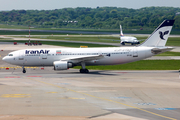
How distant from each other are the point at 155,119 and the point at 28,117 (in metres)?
8.91

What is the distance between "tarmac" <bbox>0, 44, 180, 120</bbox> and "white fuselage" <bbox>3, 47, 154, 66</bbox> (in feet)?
29.1

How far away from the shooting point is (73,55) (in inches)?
1829

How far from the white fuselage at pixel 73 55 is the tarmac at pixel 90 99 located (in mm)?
8859

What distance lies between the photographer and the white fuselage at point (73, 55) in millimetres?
46344

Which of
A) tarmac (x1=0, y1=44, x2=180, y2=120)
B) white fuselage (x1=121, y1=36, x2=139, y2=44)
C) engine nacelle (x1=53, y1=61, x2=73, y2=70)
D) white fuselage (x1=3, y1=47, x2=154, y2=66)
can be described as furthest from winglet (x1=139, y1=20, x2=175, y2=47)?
white fuselage (x1=121, y1=36, x2=139, y2=44)

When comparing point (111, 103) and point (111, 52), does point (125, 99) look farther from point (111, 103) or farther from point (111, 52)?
point (111, 52)

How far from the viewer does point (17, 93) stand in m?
28.8

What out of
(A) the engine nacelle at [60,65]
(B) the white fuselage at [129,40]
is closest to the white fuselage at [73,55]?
(A) the engine nacelle at [60,65]

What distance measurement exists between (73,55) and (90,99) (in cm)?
2089

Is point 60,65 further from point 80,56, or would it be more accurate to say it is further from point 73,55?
point 80,56

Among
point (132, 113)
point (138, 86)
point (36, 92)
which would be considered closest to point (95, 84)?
point (138, 86)

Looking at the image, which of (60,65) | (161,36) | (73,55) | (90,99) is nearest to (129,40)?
(161,36)

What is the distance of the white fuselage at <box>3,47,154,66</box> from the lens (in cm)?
4634

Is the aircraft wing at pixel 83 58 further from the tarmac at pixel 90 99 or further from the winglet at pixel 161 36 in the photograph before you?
the winglet at pixel 161 36
